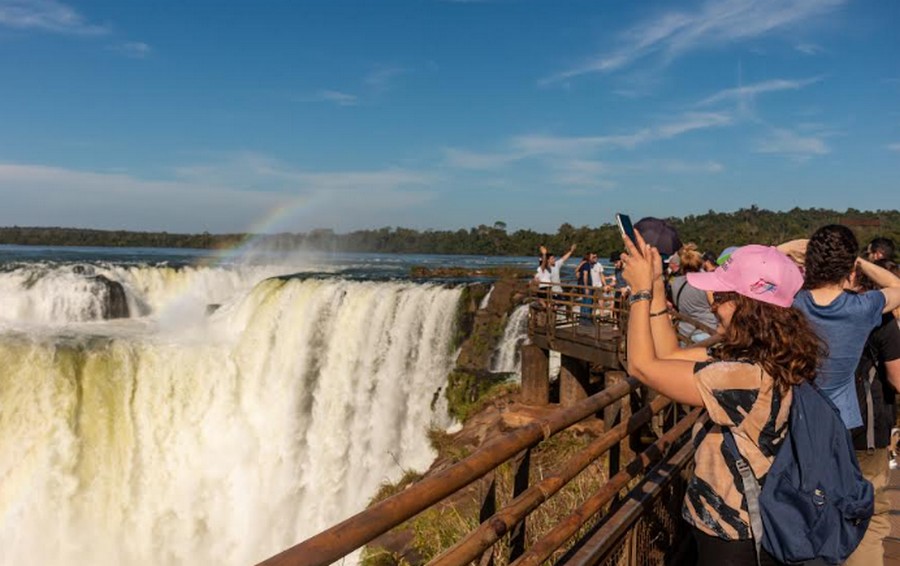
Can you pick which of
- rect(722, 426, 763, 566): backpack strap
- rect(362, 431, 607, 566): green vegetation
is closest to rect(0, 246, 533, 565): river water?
rect(362, 431, 607, 566): green vegetation

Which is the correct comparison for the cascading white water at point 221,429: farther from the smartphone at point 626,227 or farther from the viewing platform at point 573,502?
the smartphone at point 626,227

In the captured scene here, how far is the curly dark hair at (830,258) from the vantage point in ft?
8.46

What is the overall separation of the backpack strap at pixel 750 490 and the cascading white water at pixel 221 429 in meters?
11.6

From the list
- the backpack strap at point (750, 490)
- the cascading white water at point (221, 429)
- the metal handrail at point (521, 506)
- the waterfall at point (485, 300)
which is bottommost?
the cascading white water at point (221, 429)

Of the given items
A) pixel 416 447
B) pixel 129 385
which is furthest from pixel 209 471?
pixel 416 447

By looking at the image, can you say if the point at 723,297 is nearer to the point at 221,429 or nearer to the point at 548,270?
the point at 548,270

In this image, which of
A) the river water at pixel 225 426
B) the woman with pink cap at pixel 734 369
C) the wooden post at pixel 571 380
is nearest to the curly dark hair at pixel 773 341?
the woman with pink cap at pixel 734 369

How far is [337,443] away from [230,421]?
2871mm

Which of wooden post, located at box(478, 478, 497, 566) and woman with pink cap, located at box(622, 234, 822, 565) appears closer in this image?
woman with pink cap, located at box(622, 234, 822, 565)

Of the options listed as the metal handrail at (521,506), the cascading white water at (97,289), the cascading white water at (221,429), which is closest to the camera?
the metal handrail at (521,506)

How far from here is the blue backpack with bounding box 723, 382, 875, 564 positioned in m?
1.77

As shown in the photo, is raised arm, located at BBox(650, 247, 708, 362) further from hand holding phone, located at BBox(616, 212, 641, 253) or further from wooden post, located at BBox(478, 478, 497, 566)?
wooden post, located at BBox(478, 478, 497, 566)

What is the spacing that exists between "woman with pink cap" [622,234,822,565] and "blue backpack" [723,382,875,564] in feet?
0.14

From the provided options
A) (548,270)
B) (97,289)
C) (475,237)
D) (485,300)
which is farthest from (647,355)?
(475,237)
